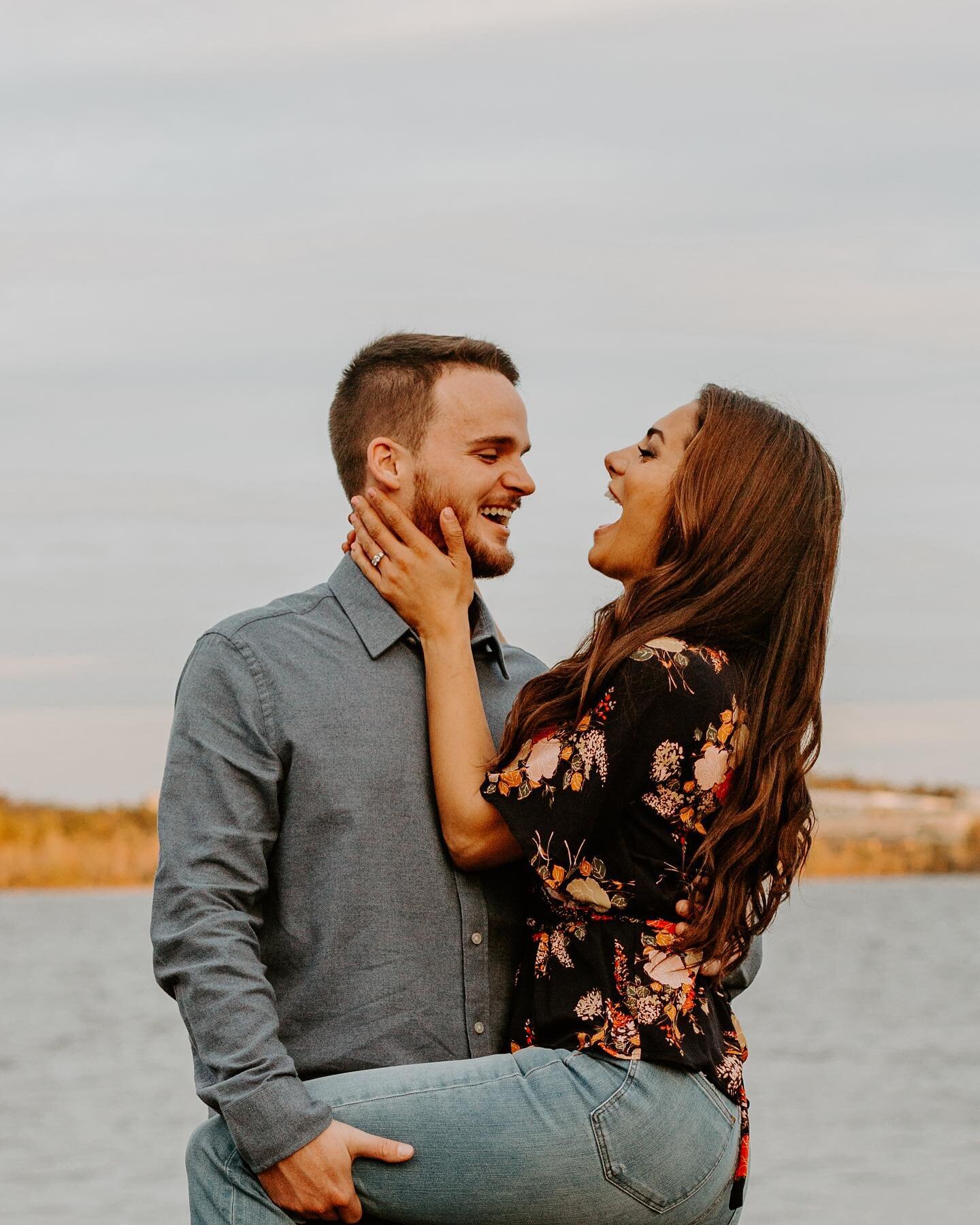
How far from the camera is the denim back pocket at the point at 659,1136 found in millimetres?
2627

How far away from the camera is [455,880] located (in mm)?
2934

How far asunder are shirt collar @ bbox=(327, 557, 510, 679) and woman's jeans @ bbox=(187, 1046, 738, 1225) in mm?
761

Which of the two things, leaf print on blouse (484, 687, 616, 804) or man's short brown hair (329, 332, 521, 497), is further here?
man's short brown hair (329, 332, 521, 497)

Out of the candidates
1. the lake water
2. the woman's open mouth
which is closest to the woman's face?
the woman's open mouth

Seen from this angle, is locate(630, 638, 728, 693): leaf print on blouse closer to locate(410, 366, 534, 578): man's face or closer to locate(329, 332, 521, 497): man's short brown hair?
locate(410, 366, 534, 578): man's face

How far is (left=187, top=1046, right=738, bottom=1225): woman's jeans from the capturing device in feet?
8.57

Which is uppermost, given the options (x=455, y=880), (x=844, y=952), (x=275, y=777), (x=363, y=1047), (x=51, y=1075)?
(x=275, y=777)

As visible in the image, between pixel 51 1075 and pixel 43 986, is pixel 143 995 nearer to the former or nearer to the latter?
pixel 43 986

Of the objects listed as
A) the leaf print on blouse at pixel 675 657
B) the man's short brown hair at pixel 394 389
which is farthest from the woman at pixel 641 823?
the man's short brown hair at pixel 394 389

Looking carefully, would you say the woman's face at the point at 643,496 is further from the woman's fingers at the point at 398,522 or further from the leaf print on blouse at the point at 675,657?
the woman's fingers at the point at 398,522

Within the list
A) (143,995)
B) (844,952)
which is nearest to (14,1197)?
(143,995)

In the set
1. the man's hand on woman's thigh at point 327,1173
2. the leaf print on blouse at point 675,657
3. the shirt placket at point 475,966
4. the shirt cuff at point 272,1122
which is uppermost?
the leaf print on blouse at point 675,657

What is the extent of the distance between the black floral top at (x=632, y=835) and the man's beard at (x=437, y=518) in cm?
51

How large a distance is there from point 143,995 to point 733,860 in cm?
2295
